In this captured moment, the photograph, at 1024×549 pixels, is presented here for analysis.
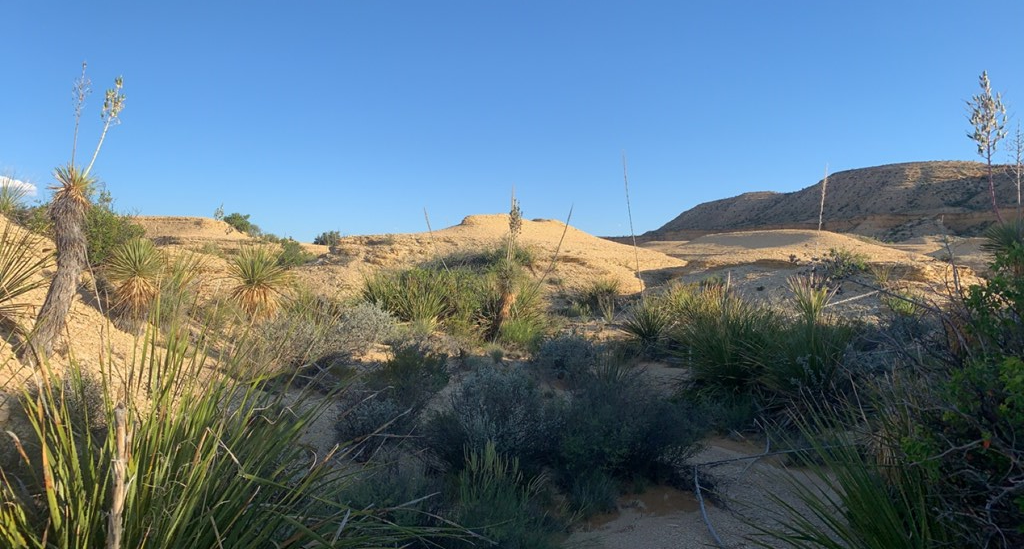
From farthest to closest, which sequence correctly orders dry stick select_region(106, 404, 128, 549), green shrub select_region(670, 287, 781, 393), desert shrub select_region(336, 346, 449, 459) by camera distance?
green shrub select_region(670, 287, 781, 393) → desert shrub select_region(336, 346, 449, 459) → dry stick select_region(106, 404, 128, 549)

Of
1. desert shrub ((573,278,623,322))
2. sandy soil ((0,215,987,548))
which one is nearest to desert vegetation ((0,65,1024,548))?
sandy soil ((0,215,987,548))

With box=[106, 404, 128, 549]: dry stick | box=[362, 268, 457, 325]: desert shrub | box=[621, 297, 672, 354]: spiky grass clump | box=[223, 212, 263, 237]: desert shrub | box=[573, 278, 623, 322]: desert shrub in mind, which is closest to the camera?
box=[106, 404, 128, 549]: dry stick

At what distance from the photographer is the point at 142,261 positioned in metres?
9.45

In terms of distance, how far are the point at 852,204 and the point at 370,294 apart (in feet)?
209

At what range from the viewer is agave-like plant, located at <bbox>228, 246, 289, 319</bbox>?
10.5 meters

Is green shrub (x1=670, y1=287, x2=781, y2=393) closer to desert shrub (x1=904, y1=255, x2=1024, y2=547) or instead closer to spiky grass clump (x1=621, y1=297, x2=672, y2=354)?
spiky grass clump (x1=621, y1=297, x2=672, y2=354)

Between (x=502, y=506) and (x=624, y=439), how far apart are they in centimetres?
192

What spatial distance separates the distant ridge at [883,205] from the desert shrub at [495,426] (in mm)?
37948

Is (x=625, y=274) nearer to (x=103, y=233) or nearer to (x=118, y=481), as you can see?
(x=103, y=233)

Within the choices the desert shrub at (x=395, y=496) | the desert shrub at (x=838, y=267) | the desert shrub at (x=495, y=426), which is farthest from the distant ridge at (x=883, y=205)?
the desert shrub at (x=395, y=496)

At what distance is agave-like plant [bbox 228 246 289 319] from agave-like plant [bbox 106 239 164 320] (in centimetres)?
122

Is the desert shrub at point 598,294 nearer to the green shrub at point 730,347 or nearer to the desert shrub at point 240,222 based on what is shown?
the green shrub at point 730,347

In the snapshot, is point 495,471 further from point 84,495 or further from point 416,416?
point 84,495

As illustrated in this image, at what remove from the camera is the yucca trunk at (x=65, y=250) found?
20.1 feet
